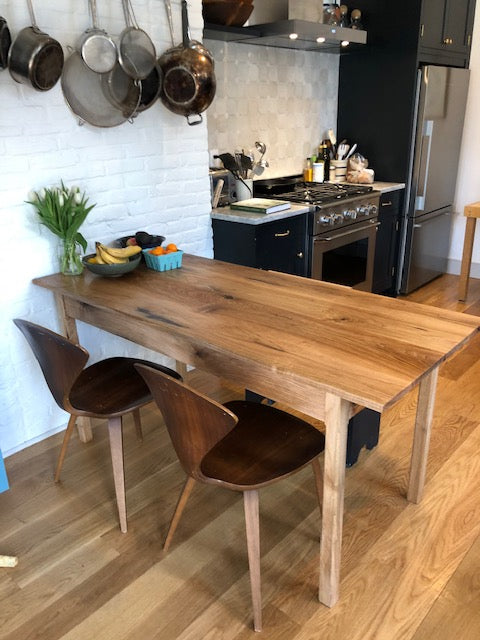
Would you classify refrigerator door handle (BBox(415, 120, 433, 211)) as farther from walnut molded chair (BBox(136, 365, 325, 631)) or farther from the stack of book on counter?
walnut molded chair (BBox(136, 365, 325, 631))

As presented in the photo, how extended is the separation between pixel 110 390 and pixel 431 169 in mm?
3099

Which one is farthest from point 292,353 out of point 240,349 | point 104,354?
point 104,354

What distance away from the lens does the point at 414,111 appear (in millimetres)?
3701

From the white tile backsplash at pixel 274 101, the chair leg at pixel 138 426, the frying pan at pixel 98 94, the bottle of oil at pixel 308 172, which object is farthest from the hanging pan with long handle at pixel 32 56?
the bottle of oil at pixel 308 172

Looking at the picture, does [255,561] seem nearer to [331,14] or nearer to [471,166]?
[331,14]

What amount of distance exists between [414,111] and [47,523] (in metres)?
3.41

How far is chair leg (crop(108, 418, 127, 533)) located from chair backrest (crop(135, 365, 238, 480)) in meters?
0.44

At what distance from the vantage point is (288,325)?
5.30ft

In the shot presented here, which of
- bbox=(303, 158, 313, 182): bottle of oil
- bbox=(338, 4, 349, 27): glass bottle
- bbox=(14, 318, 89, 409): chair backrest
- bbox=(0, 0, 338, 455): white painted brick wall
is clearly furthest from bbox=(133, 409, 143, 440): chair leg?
bbox=(338, 4, 349, 27): glass bottle

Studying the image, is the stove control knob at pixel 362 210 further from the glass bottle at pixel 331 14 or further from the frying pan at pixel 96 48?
the frying pan at pixel 96 48

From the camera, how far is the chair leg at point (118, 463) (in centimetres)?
183

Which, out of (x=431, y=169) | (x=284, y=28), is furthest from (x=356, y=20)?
(x=431, y=169)

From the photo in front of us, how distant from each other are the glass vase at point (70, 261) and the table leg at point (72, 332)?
12cm

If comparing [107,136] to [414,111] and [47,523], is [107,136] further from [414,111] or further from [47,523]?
[414,111]
